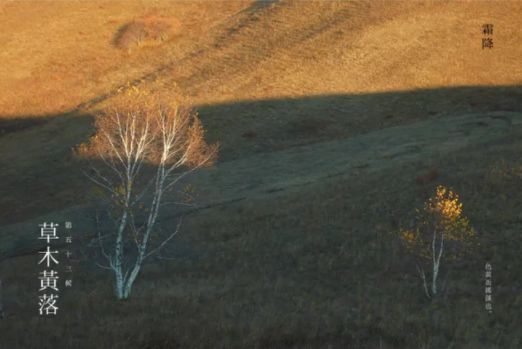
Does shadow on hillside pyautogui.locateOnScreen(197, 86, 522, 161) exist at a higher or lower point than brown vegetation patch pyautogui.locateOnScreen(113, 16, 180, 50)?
lower

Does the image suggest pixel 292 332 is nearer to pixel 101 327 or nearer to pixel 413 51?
pixel 101 327

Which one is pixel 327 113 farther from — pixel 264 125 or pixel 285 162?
pixel 285 162

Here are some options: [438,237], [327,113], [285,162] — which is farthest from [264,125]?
[438,237]

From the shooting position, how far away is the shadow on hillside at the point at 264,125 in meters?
49.2

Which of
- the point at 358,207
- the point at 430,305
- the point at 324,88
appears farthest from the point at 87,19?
the point at 430,305

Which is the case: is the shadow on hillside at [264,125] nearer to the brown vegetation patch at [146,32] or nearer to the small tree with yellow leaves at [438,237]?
the small tree with yellow leaves at [438,237]

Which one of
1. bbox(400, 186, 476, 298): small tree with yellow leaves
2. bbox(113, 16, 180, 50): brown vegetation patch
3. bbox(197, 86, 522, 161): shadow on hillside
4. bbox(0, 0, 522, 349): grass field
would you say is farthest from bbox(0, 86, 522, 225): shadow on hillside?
bbox(113, 16, 180, 50): brown vegetation patch

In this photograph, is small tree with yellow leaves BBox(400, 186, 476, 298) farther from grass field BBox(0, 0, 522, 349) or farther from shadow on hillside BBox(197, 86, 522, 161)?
shadow on hillside BBox(197, 86, 522, 161)

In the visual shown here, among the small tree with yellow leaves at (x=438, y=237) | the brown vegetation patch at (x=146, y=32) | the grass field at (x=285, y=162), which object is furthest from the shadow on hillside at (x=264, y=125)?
the brown vegetation patch at (x=146, y=32)

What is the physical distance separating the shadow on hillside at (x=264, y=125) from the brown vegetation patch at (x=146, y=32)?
75.4 ft

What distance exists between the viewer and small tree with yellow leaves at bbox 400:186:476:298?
77.3 ft

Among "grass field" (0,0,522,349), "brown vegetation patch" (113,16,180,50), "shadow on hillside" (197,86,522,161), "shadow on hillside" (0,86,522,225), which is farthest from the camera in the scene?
"brown vegetation patch" (113,16,180,50)

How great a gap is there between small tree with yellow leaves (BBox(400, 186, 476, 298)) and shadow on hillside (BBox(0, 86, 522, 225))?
2231 centimetres

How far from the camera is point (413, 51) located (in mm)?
65438
